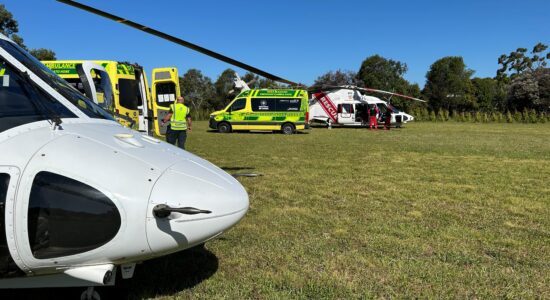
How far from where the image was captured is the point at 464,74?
64.2m

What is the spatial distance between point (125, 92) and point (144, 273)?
929cm

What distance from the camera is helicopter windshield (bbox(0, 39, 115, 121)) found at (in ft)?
8.75

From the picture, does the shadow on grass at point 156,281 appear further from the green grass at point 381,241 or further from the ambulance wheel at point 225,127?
the ambulance wheel at point 225,127

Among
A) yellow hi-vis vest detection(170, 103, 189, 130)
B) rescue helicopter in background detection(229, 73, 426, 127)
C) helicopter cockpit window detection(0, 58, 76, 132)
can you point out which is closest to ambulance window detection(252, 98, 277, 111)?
rescue helicopter in background detection(229, 73, 426, 127)

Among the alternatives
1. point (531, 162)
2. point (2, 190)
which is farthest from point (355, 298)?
point (531, 162)

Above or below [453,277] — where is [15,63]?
above

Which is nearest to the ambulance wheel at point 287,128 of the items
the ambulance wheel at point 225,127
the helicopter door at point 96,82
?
the ambulance wheel at point 225,127

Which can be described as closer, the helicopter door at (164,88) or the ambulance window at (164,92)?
the helicopter door at (164,88)

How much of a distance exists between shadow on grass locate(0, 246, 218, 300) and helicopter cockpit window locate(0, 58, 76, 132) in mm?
1345

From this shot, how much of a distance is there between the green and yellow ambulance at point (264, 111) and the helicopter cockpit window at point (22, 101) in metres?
20.0

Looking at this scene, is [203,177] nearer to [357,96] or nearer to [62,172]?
[62,172]

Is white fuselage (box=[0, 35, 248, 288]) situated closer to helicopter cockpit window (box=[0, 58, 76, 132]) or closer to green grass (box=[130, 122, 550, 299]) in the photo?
helicopter cockpit window (box=[0, 58, 76, 132])

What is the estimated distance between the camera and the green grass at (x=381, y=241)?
3162mm

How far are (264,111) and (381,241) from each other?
19.0 metres
